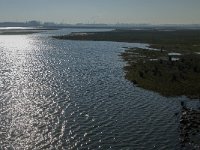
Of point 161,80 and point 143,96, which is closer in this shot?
point 143,96

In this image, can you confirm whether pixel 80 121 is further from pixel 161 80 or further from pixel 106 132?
pixel 161 80

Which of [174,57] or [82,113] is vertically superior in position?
[174,57]

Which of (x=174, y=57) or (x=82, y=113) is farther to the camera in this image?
(x=174, y=57)

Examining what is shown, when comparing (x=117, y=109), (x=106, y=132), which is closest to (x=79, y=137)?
(x=106, y=132)

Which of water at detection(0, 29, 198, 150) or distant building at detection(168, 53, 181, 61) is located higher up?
distant building at detection(168, 53, 181, 61)

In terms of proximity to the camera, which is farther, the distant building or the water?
the distant building

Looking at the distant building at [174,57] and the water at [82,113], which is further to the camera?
the distant building at [174,57]

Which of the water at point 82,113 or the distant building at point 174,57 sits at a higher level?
the distant building at point 174,57

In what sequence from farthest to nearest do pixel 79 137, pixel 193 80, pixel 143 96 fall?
pixel 193 80
pixel 143 96
pixel 79 137
